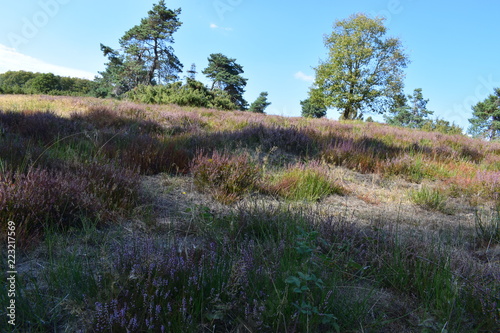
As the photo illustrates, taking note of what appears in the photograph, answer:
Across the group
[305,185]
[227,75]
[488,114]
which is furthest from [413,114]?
[305,185]

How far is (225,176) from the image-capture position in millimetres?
3807

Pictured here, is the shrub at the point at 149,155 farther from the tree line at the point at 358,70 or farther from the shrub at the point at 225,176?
the tree line at the point at 358,70

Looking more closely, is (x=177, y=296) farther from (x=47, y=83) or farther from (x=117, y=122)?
(x=47, y=83)

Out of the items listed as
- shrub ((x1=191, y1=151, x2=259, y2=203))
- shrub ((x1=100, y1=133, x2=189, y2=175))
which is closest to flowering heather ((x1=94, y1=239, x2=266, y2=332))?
shrub ((x1=191, y1=151, x2=259, y2=203))

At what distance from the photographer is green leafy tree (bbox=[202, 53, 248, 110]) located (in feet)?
152

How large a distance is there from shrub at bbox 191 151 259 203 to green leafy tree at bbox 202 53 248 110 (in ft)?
140

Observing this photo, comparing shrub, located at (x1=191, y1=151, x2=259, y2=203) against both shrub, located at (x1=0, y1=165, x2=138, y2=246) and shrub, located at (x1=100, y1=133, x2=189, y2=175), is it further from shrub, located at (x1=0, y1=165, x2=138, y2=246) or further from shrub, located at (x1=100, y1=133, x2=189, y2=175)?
shrub, located at (x1=0, y1=165, x2=138, y2=246)

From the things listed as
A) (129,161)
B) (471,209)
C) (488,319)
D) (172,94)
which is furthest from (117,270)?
(172,94)

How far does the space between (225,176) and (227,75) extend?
4498 cm

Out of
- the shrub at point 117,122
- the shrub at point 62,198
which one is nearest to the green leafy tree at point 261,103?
the shrub at point 117,122

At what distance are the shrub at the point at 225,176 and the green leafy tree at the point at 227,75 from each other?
4262cm

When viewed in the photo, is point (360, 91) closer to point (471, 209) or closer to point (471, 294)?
point (471, 209)

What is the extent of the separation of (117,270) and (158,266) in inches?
9.7

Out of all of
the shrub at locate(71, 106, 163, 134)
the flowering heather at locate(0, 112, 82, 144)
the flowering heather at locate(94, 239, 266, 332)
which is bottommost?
the flowering heather at locate(94, 239, 266, 332)
